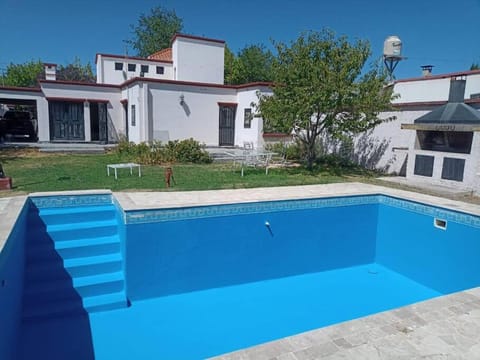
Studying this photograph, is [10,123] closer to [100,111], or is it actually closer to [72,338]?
[100,111]

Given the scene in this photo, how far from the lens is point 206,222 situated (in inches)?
267

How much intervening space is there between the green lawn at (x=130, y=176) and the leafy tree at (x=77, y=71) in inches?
1586

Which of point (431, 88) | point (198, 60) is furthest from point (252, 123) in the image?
point (431, 88)

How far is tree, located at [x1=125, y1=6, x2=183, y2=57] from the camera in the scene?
49.1 m

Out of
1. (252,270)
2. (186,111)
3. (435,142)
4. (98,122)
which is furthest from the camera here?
(98,122)

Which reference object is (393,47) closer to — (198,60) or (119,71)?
(198,60)

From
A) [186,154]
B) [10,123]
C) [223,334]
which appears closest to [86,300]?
[223,334]

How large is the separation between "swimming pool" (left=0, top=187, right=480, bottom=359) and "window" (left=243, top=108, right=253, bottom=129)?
10945mm

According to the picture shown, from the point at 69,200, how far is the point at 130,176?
3.49 meters

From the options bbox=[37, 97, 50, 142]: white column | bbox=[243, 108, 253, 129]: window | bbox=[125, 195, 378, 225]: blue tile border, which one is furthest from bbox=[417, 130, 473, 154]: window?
bbox=[37, 97, 50, 142]: white column

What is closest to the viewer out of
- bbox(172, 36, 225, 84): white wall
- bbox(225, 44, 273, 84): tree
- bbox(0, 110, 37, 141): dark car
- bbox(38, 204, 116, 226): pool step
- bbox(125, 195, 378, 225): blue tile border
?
bbox(125, 195, 378, 225): blue tile border

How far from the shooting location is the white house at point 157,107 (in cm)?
1750

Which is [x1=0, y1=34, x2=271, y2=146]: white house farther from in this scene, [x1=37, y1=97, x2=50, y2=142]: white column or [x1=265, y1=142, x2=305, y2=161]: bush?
[x1=265, y1=142, x2=305, y2=161]: bush

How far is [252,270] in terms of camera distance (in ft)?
23.5
